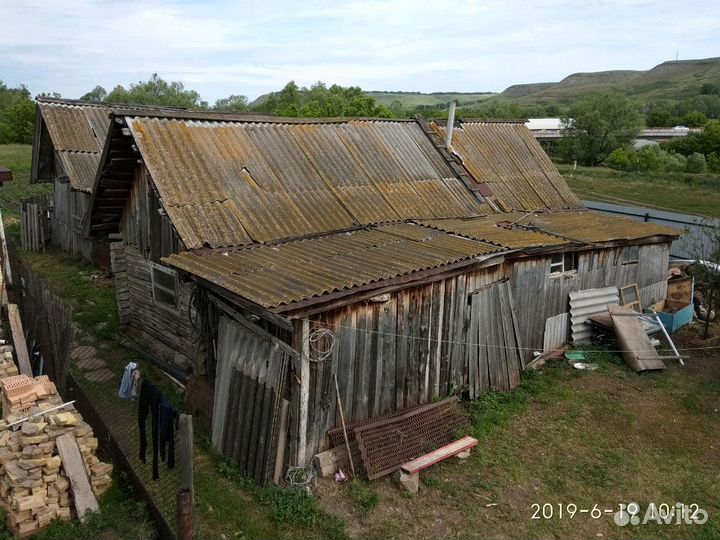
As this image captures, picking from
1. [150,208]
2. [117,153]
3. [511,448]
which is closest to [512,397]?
[511,448]

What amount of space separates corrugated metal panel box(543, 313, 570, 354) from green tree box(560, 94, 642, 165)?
5159 centimetres

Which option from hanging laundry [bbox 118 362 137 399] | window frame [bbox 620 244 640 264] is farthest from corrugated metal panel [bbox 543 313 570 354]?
hanging laundry [bbox 118 362 137 399]

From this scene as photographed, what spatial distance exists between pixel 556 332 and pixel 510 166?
23.6ft

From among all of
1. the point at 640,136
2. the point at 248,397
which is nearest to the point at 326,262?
the point at 248,397

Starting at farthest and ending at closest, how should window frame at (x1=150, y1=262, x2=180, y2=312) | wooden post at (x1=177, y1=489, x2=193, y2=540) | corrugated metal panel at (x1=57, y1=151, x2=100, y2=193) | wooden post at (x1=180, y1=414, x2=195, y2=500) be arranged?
corrugated metal panel at (x1=57, y1=151, x2=100, y2=193)
window frame at (x1=150, y1=262, x2=180, y2=312)
wooden post at (x1=180, y1=414, x2=195, y2=500)
wooden post at (x1=177, y1=489, x2=193, y2=540)

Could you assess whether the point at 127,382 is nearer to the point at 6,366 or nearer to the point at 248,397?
the point at 6,366

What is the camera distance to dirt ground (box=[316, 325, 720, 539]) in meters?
7.07

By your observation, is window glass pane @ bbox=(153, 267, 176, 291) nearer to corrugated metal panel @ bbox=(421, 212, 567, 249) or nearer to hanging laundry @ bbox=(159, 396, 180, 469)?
hanging laundry @ bbox=(159, 396, 180, 469)

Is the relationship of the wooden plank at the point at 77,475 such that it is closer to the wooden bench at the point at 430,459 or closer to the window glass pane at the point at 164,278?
the wooden bench at the point at 430,459

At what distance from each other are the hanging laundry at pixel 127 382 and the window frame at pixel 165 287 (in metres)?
1.53

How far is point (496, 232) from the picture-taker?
11781mm

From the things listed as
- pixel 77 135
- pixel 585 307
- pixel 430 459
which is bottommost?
pixel 430 459

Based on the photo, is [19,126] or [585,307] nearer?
[585,307]

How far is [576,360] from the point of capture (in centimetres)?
1220
